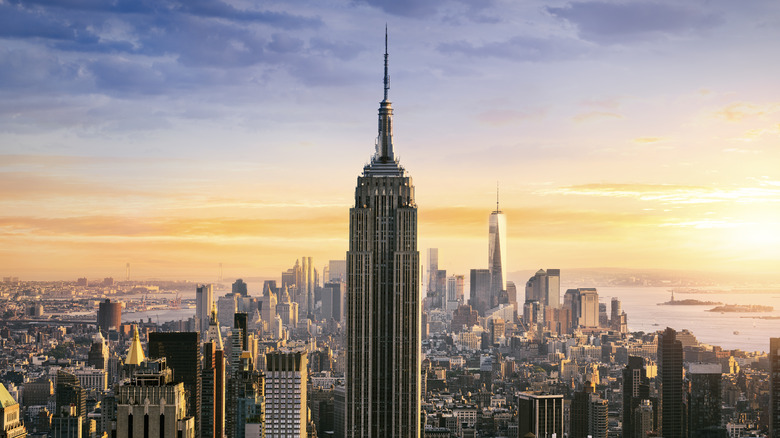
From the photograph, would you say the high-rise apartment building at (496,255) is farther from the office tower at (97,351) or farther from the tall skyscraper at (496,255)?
the office tower at (97,351)

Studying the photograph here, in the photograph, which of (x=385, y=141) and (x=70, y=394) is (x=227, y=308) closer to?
(x=70, y=394)

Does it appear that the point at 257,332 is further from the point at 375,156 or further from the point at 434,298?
the point at 375,156

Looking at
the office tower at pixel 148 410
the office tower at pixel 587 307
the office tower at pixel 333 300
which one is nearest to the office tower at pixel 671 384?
the office tower at pixel 587 307

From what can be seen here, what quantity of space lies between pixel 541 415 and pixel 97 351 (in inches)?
484

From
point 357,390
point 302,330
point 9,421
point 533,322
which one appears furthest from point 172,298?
point 533,322

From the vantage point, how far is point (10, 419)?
22953 mm

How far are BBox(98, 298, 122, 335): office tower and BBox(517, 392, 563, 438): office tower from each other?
10751 mm

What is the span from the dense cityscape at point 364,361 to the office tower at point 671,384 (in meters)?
0.06

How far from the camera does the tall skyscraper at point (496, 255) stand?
1024 inches

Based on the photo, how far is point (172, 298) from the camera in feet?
89.0

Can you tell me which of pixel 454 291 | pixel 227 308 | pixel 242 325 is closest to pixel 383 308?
pixel 227 308

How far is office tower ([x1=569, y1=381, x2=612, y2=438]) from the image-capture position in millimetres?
29734

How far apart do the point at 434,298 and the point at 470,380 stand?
142 inches

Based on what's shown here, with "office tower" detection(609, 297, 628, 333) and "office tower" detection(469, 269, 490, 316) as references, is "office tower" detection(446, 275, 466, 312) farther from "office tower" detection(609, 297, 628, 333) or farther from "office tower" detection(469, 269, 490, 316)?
"office tower" detection(609, 297, 628, 333)
